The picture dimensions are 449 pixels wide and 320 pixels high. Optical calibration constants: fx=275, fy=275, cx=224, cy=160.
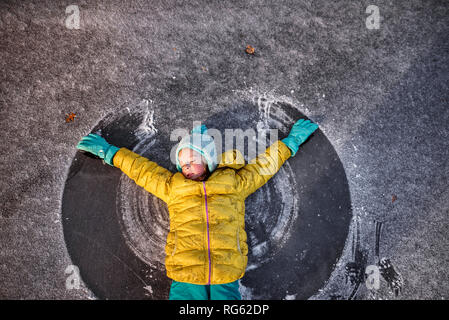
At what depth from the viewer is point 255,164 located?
2.61m

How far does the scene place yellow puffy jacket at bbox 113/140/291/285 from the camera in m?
2.31

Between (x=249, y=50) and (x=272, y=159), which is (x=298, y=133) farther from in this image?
(x=249, y=50)

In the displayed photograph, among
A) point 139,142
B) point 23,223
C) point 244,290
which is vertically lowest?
point 244,290

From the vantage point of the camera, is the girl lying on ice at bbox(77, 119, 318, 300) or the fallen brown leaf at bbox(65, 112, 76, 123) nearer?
the girl lying on ice at bbox(77, 119, 318, 300)

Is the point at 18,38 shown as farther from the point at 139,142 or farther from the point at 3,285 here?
the point at 3,285

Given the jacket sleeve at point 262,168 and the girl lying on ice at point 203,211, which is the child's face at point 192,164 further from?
the jacket sleeve at point 262,168

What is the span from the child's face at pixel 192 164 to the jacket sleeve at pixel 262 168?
1.17 feet

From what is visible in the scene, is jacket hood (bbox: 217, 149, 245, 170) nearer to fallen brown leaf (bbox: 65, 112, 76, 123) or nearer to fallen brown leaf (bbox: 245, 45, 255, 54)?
fallen brown leaf (bbox: 245, 45, 255, 54)

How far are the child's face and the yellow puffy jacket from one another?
0.25 feet

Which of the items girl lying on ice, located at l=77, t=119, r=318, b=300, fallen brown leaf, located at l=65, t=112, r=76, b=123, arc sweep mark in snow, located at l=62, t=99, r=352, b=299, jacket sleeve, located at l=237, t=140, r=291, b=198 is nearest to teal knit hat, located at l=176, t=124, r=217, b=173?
girl lying on ice, located at l=77, t=119, r=318, b=300

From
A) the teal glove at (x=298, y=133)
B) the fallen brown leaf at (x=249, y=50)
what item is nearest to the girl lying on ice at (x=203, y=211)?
the teal glove at (x=298, y=133)

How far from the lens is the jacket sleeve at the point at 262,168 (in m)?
2.52

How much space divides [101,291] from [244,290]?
144 centimetres
